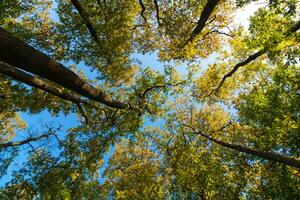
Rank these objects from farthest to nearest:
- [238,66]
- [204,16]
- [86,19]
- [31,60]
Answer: [238,66] → [204,16] → [86,19] → [31,60]

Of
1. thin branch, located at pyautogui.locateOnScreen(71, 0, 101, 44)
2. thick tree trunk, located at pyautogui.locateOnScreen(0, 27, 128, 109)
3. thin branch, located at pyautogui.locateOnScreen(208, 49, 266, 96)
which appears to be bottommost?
thick tree trunk, located at pyautogui.locateOnScreen(0, 27, 128, 109)

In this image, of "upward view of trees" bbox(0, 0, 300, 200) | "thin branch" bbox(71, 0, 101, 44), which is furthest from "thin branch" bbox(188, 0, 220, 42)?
"thin branch" bbox(71, 0, 101, 44)

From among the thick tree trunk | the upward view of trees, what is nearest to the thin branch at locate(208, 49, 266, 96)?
the upward view of trees

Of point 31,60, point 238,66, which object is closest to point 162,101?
point 238,66

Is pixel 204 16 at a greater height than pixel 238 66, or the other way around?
pixel 204 16

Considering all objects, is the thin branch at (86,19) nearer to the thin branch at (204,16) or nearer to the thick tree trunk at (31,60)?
the thin branch at (204,16)

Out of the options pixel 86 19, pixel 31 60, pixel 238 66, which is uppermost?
pixel 86 19

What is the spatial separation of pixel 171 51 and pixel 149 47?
3.41 metres

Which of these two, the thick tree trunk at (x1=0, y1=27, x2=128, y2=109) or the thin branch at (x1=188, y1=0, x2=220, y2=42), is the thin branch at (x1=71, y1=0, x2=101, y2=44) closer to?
the thin branch at (x1=188, y1=0, x2=220, y2=42)

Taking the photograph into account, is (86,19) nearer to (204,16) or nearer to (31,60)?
(204,16)

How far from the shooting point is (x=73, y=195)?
1430cm

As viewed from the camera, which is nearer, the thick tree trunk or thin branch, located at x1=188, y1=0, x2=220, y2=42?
the thick tree trunk

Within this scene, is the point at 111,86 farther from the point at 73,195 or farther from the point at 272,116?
the point at 272,116

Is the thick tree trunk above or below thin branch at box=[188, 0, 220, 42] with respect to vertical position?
below
